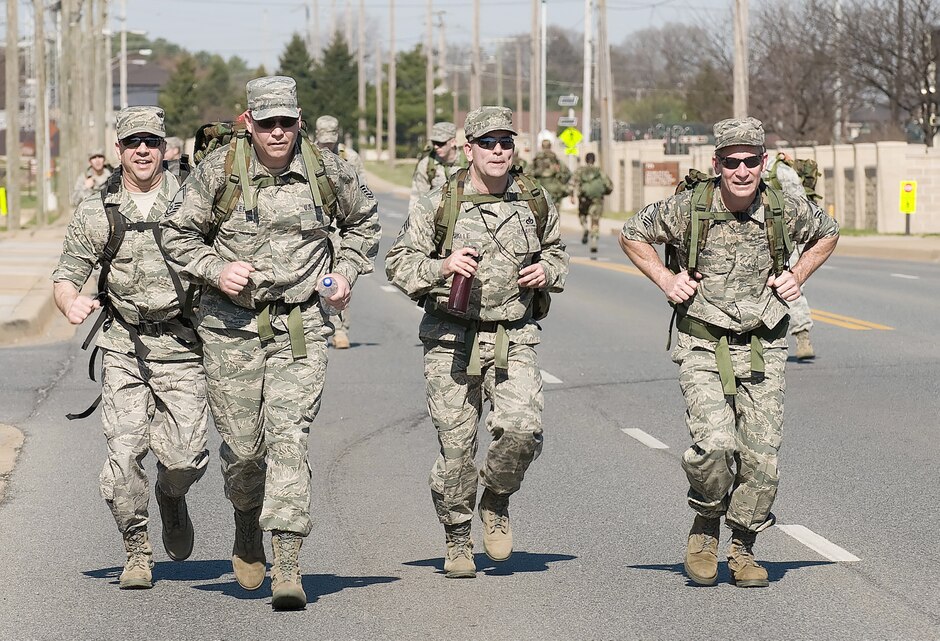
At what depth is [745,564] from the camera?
725 centimetres

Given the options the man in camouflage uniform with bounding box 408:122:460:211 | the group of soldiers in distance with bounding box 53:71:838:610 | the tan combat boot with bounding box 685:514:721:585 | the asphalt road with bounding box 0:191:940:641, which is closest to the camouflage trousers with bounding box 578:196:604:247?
the man in camouflage uniform with bounding box 408:122:460:211

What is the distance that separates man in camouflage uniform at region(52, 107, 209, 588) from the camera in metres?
7.34

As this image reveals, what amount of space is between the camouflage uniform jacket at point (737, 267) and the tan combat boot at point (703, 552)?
83cm

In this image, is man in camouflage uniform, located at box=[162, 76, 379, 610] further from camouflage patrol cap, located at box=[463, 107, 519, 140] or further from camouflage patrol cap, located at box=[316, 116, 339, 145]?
camouflage patrol cap, located at box=[316, 116, 339, 145]

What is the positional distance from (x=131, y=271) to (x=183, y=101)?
12830cm

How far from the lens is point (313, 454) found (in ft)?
36.2

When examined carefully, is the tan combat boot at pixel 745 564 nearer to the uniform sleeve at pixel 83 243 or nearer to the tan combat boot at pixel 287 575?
the tan combat boot at pixel 287 575

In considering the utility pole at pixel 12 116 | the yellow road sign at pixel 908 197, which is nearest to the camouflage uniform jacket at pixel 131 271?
the yellow road sign at pixel 908 197

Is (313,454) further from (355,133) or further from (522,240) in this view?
(355,133)

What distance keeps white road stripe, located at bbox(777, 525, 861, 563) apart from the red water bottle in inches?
83.4

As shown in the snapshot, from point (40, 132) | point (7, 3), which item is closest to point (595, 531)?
point (7, 3)

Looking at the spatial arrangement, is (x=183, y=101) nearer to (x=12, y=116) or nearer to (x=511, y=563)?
(x=12, y=116)

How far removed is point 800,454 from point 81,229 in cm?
519

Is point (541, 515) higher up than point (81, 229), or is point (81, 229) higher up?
point (81, 229)
